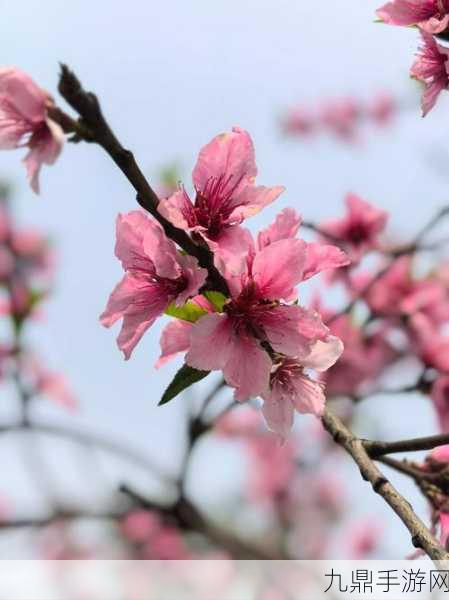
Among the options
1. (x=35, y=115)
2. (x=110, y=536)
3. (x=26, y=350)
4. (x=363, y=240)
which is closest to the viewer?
(x=35, y=115)

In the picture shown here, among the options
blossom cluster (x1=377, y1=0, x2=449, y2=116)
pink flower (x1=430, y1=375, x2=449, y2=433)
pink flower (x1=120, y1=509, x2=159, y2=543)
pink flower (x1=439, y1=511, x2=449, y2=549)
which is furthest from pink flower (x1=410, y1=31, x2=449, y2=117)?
pink flower (x1=120, y1=509, x2=159, y2=543)

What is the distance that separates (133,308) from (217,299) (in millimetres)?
152

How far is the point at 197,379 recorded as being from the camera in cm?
128

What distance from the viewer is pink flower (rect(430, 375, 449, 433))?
7.41 feet

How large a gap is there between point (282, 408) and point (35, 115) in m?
0.68

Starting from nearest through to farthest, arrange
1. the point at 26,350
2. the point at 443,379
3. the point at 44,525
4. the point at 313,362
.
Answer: the point at 313,362 < the point at 443,379 < the point at 44,525 < the point at 26,350


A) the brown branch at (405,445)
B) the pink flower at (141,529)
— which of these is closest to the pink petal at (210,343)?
the brown branch at (405,445)

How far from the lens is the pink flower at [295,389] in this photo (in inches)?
52.1

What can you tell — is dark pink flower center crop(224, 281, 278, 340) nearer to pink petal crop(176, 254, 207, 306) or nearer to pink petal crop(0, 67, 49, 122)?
pink petal crop(176, 254, 207, 306)

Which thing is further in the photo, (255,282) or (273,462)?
(273,462)

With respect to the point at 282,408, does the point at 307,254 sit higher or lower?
higher

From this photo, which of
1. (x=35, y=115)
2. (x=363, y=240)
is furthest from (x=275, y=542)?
(x=35, y=115)

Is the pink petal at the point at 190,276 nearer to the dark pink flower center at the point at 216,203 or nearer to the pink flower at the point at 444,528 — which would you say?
the dark pink flower center at the point at 216,203

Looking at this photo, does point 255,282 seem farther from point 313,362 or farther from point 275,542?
point 275,542
